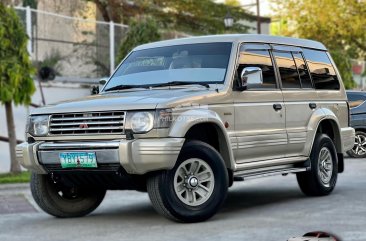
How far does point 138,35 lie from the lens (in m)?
18.7

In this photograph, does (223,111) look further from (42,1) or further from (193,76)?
(42,1)

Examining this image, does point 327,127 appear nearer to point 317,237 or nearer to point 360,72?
point 317,237

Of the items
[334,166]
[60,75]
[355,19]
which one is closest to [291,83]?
[334,166]

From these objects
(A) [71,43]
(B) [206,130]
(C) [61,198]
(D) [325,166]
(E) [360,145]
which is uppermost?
(A) [71,43]

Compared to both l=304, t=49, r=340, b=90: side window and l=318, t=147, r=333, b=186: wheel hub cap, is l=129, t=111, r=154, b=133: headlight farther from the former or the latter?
l=304, t=49, r=340, b=90: side window

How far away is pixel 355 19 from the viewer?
129 ft

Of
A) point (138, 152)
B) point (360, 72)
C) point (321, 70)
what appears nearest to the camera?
point (138, 152)

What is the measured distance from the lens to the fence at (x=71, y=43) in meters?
17.3

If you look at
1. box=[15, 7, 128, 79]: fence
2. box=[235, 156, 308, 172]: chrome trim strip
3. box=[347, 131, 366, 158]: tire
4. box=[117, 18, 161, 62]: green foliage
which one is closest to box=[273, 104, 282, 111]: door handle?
box=[235, 156, 308, 172]: chrome trim strip

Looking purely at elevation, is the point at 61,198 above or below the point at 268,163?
below

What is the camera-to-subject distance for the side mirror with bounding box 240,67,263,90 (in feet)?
26.3

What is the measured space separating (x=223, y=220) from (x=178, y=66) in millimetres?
1860

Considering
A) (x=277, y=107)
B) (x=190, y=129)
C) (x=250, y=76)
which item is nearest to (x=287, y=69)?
(x=277, y=107)

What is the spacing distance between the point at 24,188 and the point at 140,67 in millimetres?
3976
